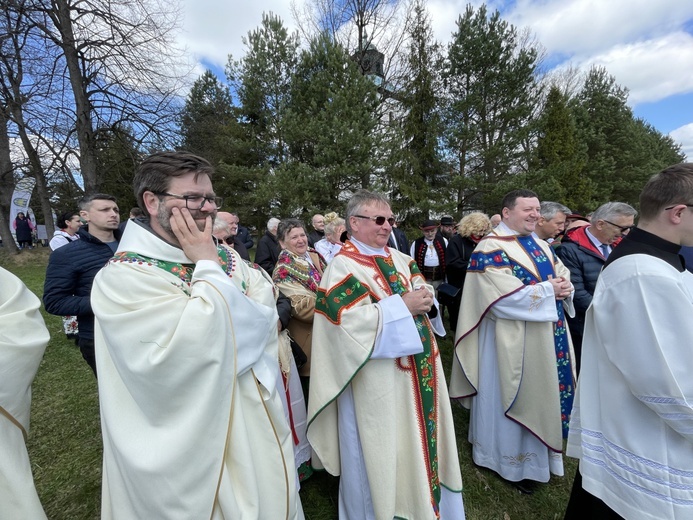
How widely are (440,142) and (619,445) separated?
18.1m

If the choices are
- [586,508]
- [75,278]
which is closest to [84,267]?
[75,278]

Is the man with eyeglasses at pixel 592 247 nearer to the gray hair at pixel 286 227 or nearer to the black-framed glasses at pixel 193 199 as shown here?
the gray hair at pixel 286 227

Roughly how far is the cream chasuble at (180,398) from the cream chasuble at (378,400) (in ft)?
2.39

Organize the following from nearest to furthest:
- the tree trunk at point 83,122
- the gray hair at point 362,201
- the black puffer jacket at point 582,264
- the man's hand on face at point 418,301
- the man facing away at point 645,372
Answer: the man facing away at point 645,372 < the man's hand on face at point 418,301 < the gray hair at point 362,201 < the black puffer jacket at point 582,264 < the tree trunk at point 83,122

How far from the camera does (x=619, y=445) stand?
61.9 inches

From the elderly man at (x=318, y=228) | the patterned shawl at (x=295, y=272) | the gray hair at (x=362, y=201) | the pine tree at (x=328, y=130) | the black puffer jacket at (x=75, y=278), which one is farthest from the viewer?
the pine tree at (x=328, y=130)

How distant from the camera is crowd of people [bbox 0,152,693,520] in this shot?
125 centimetres

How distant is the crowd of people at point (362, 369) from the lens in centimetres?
125

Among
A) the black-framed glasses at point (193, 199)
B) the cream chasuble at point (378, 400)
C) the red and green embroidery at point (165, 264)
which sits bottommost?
the cream chasuble at point (378, 400)

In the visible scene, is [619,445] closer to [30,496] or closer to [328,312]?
[328,312]

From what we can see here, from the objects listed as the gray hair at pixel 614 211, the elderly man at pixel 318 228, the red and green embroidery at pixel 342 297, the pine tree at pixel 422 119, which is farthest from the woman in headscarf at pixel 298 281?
the pine tree at pixel 422 119

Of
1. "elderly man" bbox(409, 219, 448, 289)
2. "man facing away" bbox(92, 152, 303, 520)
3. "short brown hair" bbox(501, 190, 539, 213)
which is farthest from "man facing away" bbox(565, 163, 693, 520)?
"elderly man" bbox(409, 219, 448, 289)

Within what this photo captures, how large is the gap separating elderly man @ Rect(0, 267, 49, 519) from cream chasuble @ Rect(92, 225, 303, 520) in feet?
0.93

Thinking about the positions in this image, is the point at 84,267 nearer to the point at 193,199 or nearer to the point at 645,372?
the point at 193,199
